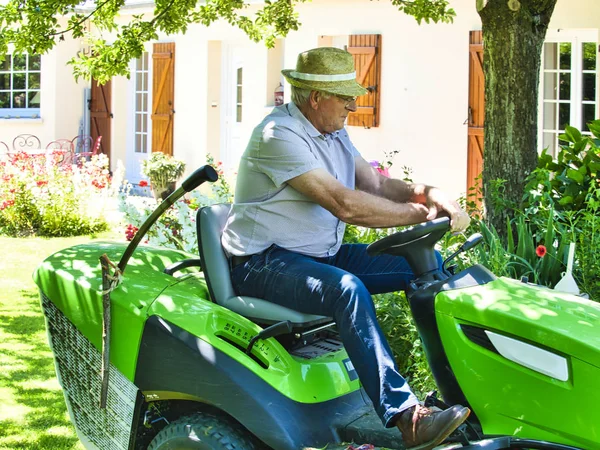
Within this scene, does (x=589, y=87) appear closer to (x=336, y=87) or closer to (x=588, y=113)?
(x=588, y=113)

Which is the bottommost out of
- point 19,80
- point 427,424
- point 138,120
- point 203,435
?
point 203,435

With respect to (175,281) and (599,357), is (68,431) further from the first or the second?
(599,357)

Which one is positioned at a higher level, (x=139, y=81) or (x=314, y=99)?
(x=139, y=81)

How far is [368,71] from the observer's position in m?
11.0

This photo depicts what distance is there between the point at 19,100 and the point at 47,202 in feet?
22.4

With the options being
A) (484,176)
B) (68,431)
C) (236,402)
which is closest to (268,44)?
(484,176)

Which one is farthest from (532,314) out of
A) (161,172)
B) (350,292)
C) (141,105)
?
(141,105)

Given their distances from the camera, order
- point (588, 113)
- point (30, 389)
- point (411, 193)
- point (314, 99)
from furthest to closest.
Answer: point (588, 113), point (30, 389), point (411, 193), point (314, 99)

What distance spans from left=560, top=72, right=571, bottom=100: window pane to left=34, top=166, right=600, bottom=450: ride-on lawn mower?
21.9ft

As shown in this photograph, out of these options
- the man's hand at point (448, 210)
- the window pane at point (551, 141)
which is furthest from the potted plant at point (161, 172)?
the man's hand at point (448, 210)

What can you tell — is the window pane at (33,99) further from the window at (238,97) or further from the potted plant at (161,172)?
the window at (238,97)

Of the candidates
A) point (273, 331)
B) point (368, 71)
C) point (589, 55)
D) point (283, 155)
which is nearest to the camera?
point (273, 331)

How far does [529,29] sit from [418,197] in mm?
2404

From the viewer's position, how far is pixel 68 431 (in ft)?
14.7
